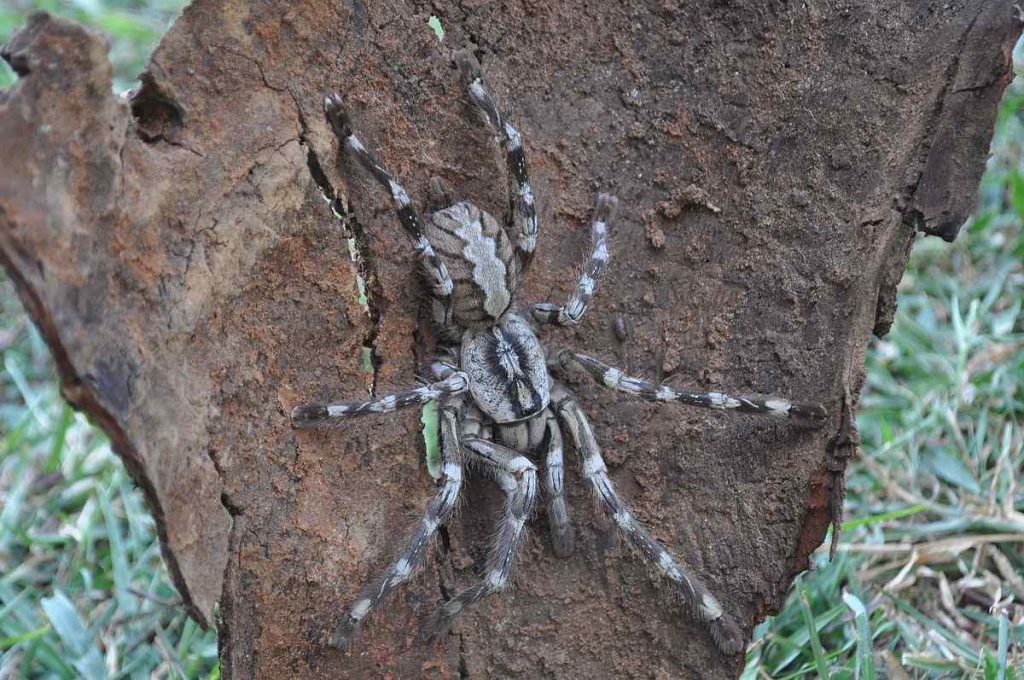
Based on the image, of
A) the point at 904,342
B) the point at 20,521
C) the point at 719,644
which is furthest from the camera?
the point at 904,342

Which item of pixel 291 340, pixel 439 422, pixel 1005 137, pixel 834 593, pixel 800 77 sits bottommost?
pixel 834 593

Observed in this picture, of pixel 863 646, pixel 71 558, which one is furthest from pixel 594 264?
pixel 71 558

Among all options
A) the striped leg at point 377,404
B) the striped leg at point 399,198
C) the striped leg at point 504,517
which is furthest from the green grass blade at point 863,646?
the striped leg at point 399,198

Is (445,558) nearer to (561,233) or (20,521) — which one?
(561,233)

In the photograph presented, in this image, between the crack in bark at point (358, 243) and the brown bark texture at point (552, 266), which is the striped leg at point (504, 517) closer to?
the brown bark texture at point (552, 266)

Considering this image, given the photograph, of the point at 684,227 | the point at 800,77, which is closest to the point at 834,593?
the point at 684,227

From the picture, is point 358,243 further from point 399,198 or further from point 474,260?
point 474,260
